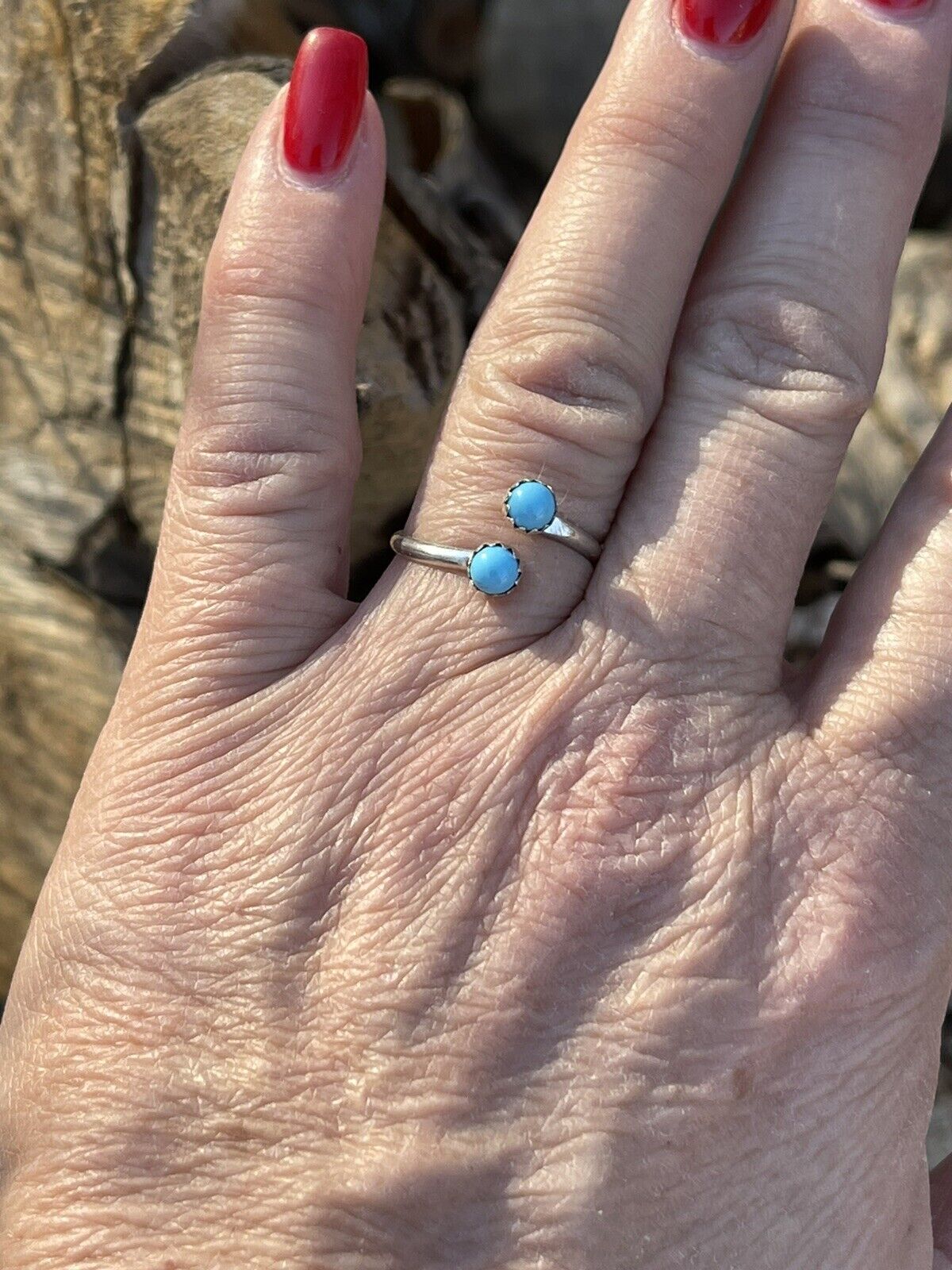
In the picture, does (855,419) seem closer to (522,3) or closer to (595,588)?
(595,588)

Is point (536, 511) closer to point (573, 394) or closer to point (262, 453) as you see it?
point (573, 394)

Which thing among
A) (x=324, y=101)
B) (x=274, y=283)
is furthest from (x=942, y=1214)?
(x=324, y=101)

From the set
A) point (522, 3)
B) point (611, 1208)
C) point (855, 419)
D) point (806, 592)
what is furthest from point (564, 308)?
point (522, 3)

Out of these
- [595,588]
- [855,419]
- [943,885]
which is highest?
[855,419]

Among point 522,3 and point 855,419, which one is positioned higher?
point 522,3

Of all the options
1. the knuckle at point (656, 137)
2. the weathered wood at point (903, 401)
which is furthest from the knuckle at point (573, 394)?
the weathered wood at point (903, 401)
